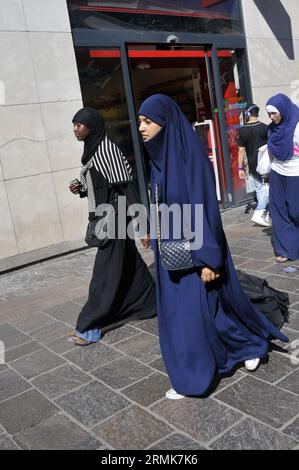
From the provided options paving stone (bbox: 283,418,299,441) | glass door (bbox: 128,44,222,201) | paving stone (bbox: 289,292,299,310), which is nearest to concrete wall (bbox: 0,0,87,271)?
glass door (bbox: 128,44,222,201)

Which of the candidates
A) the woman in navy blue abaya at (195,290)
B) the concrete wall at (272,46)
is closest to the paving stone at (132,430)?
the woman in navy blue abaya at (195,290)

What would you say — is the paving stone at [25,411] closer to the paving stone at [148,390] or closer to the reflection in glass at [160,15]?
the paving stone at [148,390]

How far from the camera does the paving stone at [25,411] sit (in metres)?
2.89

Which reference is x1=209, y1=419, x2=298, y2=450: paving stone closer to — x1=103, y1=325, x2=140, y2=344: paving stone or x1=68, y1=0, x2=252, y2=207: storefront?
x1=103, y1=325, x2=140, y2=344: paving stone

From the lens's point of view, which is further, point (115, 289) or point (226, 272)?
point (115, 289)

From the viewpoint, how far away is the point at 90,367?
3.51 meters

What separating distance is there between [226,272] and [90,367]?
1.31 meters

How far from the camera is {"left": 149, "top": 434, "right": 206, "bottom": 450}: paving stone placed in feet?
8.05

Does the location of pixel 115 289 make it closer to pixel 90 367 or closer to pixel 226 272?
pixel 90 367

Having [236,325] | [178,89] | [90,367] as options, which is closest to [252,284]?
[236,325]

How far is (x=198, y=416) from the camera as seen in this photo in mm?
2701

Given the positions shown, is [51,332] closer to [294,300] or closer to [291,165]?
[294,300]

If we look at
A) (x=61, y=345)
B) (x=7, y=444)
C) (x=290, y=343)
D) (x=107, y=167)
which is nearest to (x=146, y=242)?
(x=107, y=167)
